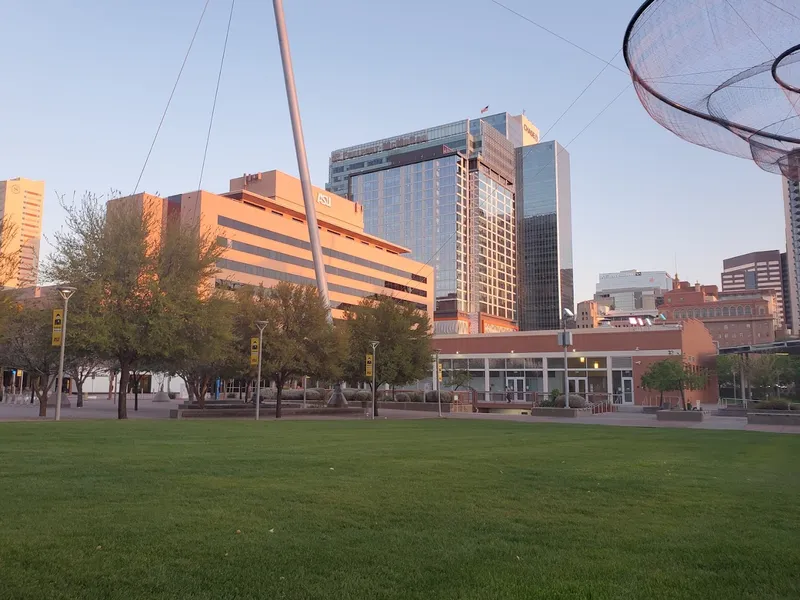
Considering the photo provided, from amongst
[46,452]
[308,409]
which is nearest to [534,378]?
[308,409]

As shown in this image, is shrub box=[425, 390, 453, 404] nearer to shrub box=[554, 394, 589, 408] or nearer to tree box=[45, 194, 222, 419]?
shrub box=[554, 394, 589, 408]

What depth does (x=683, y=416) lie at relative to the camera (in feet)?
126

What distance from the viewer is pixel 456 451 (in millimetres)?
16078

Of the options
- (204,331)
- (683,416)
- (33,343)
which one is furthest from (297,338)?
(683,416)

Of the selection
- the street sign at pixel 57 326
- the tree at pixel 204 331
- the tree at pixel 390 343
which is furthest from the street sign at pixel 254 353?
the street sign at pixel 57 326

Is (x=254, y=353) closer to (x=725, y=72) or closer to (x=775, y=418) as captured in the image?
(x=775, y=418)

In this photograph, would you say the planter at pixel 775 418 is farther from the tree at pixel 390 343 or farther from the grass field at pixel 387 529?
the grass field at pixel 387 529

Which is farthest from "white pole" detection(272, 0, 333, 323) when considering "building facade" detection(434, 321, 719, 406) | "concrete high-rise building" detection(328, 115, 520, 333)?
"concrete high-rise building" detection(328, 115, 520, 333)

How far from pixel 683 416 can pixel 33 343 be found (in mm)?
37202

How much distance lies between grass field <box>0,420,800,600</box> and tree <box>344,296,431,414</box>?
1356 inches

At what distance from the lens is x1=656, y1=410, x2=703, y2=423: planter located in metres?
38.2

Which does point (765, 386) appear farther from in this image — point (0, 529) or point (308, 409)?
point (0, 529)

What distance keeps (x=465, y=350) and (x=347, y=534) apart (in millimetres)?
77270

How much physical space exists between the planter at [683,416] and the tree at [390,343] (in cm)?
1725
